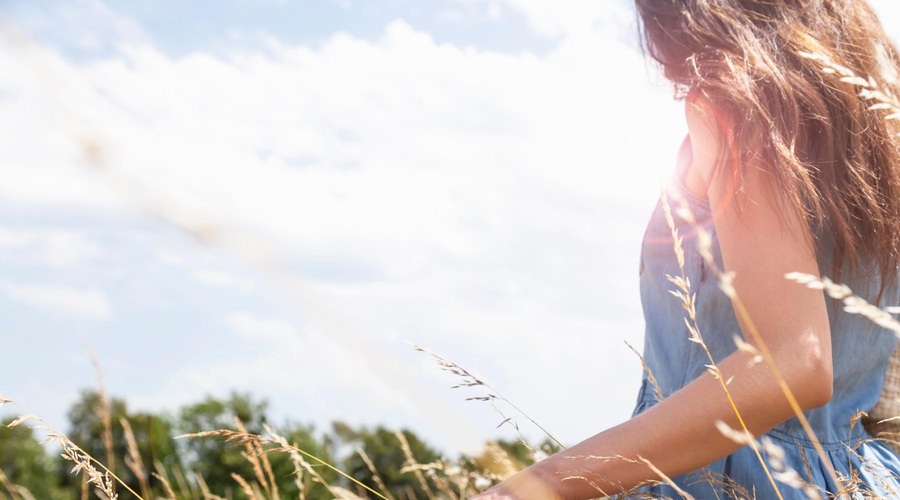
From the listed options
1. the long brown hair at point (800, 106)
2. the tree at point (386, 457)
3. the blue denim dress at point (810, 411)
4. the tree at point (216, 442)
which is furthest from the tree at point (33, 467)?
the long brown hair at point (800, 106)

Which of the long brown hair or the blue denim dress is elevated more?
the long brown hair

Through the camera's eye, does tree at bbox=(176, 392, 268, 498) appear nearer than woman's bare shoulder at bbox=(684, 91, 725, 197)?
No

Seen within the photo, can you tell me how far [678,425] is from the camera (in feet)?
4.39

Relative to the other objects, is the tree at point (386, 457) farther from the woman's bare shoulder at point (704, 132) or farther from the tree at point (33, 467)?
the woman's bare shoulder at point (704, 132)

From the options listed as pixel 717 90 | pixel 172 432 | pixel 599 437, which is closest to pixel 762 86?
pixel 717 90

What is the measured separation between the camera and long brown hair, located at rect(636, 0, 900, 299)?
1490mm

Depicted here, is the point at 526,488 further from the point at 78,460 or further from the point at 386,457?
the point at 386,457

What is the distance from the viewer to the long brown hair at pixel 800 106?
1.49m

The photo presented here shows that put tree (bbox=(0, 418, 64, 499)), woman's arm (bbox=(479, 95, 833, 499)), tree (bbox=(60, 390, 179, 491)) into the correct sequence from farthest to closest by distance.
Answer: tree (bbox=(60, 390, 179, 491)) < tree (bbox=(0, 418, 64, 499)) < woman's arm (bbox=(479, 95, 833, 499))

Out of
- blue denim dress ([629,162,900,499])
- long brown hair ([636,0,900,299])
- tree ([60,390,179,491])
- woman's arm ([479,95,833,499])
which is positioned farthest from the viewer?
tree ([60,390,179,491])

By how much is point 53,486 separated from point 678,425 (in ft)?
164

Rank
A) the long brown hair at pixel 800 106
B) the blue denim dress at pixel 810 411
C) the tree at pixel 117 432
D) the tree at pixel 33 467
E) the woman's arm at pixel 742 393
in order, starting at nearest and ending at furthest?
the woman's arm at pixel 742 393 → the long brown hair at pixel 800 106 → the blue denim dress at pixel 810 411 → the tree at pixel 33 467 → the tree at pixel 117 432

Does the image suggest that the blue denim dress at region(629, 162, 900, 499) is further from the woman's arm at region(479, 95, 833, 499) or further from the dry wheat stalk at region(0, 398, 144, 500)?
the dry wheat stalk at region(0, 398, 144, 500)

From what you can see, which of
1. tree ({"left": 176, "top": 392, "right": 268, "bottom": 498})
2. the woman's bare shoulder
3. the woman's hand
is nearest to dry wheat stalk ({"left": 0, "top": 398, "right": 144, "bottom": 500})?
the woman's hand
